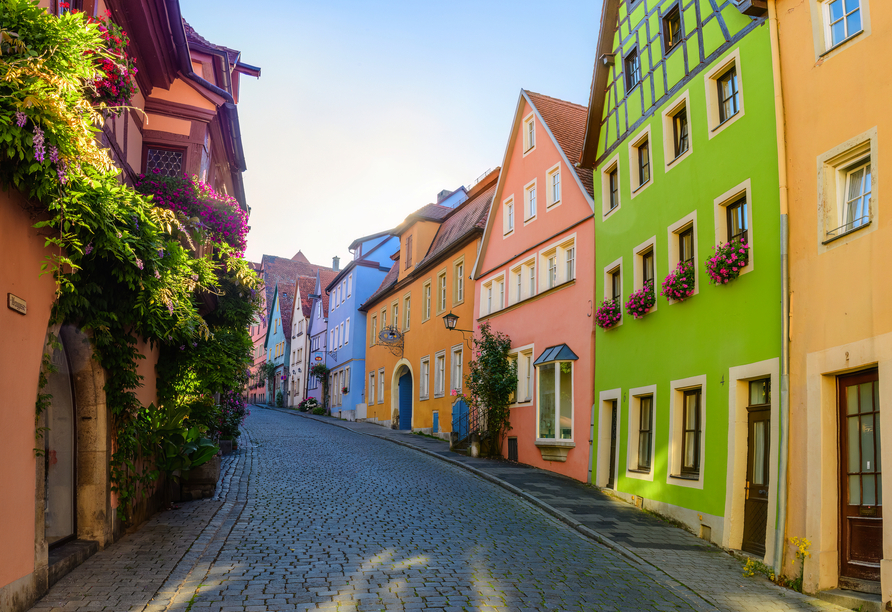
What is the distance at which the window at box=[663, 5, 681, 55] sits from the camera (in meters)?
13.4

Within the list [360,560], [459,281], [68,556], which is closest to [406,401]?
[459,281]

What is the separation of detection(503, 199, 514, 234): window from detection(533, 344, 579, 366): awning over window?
4.46 m

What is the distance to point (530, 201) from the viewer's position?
20.0 metres

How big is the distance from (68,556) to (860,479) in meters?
8.22

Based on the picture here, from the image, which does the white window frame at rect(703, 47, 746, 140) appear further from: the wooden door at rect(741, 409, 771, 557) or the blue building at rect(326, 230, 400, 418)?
the blue building at rect(326, 230, 400, 418)

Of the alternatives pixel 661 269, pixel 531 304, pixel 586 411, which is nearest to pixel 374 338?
pixel 531 304

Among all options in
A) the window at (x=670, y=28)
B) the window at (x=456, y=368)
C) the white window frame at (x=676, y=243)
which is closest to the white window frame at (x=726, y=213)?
the white window frame at (x=676, y=243)

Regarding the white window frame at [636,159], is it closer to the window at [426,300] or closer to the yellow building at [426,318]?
the yellow building at [426,318]

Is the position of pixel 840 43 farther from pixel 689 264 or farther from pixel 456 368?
pixel 456 368

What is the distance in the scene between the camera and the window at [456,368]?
80.4 ft

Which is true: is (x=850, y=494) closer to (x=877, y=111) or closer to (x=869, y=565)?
(x=869, y=565)

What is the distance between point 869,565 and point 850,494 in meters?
0.74

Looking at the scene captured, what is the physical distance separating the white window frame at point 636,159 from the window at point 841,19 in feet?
15.2

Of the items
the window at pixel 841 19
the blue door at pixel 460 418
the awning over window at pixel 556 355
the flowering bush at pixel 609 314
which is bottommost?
the blue door at pixel 460 418
